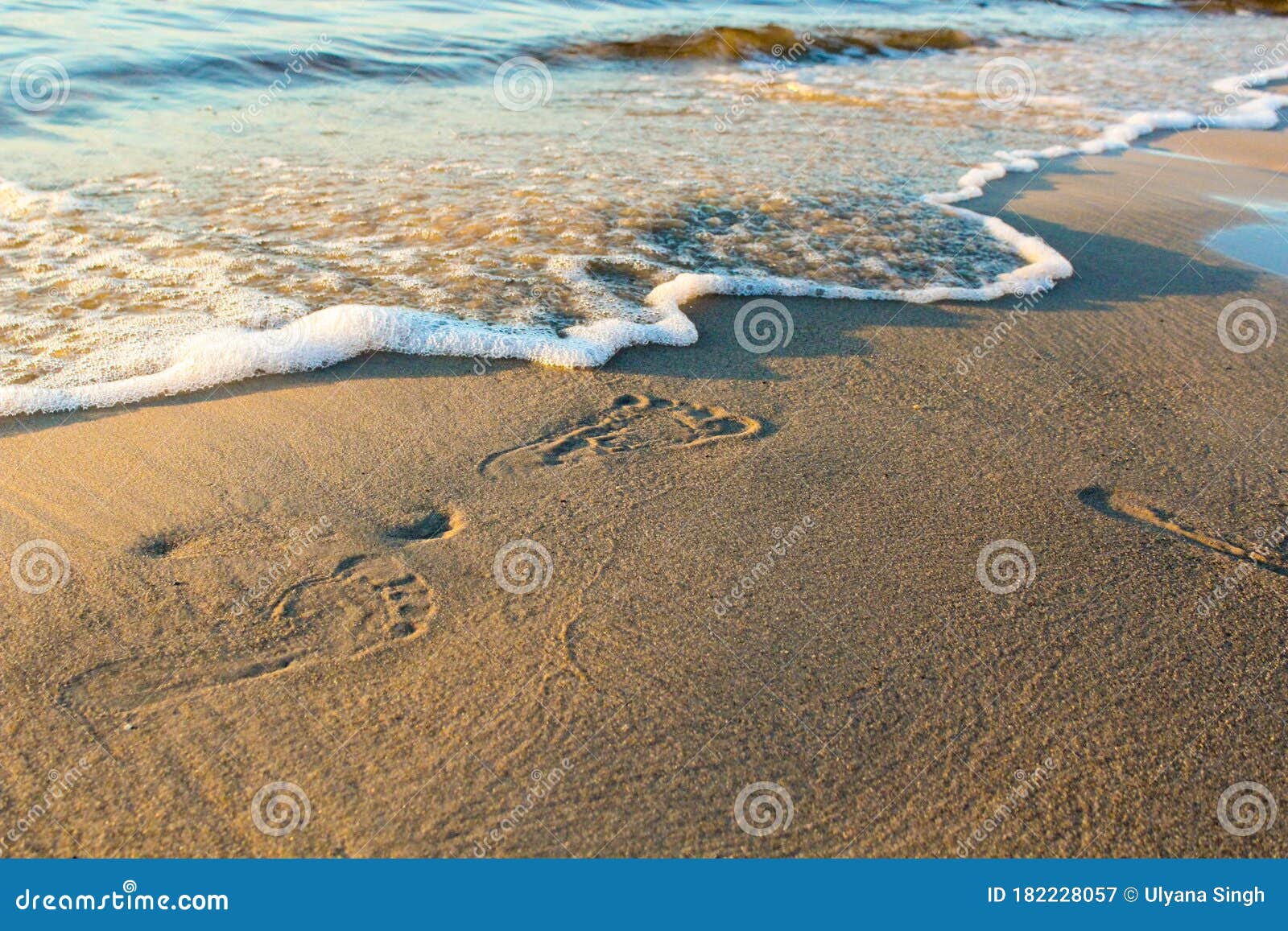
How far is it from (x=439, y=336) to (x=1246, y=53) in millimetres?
15043

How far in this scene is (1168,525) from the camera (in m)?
3.15

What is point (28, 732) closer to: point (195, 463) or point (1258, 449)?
point (195, 463)

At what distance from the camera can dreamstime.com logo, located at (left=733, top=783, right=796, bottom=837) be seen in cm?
212

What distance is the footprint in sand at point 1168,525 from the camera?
9.90ft

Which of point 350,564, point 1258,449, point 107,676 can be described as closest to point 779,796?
point 350,564
